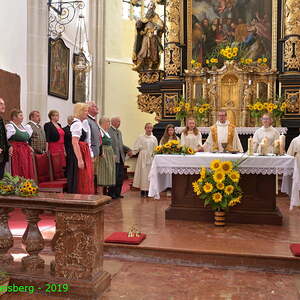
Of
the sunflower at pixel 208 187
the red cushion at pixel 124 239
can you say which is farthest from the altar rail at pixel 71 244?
the sunflower at pixel 208 187

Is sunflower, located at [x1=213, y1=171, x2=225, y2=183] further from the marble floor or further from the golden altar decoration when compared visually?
the golden altar decoration

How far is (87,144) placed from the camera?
20.1ft

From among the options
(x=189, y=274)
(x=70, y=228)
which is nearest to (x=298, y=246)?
(x=189, y=274)

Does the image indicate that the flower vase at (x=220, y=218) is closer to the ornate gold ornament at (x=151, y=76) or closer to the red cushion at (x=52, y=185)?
the red cushion at (x=52, y=185)

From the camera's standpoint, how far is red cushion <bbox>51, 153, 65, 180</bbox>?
25.1 feet

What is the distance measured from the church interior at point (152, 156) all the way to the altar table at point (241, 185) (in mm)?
20

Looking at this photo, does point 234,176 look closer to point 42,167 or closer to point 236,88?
point 42,167

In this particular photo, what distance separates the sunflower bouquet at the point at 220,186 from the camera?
6.12 m

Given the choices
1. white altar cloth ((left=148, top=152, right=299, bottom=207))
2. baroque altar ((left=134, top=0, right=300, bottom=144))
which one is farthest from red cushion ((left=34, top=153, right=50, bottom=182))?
baroque altar ((left=134, top=0, right=300, bottom=144))

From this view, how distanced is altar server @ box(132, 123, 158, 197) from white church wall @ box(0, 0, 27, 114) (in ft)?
8.63

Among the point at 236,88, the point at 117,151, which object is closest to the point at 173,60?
Result: the point at 236,88

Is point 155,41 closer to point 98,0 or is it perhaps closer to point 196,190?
point 98,0

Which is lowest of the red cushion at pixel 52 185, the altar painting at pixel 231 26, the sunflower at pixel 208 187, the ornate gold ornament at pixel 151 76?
the red cushion at pixel 52 185

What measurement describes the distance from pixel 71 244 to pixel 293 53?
30.0 ft
